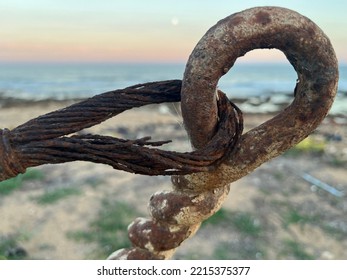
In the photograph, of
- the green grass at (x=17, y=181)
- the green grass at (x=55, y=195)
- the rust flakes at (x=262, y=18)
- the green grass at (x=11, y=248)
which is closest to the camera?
the rust flakes at (x=262, y=18)

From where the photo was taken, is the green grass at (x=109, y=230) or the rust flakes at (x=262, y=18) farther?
the green grass at (x=109, y=230)

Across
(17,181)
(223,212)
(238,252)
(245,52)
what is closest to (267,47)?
(245,52)

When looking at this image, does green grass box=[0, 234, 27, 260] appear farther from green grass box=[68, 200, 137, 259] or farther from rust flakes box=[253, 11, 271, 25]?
rust flakes box=[253, 11, 271, 25]

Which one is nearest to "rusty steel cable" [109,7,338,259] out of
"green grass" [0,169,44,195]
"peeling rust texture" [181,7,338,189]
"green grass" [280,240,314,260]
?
"peeling rust texture" [181,7,338,189]

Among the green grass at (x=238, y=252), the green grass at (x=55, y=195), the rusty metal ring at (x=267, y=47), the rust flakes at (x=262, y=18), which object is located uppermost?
the rust flakes at (x=262, y=18)

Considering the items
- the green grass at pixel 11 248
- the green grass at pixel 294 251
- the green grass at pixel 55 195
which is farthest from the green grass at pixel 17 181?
the green grass at pixel 294 251

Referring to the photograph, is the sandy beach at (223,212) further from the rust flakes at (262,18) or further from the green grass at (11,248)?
the rust flakes at (262,18)

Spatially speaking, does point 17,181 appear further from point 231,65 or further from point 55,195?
point 231,65
